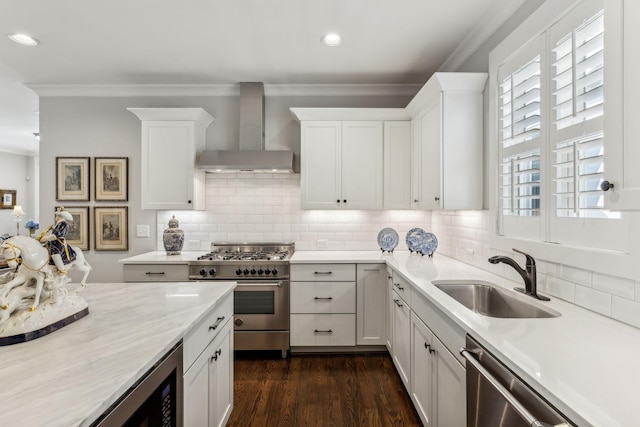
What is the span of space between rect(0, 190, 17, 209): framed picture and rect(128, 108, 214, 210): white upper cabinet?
22.6 feet

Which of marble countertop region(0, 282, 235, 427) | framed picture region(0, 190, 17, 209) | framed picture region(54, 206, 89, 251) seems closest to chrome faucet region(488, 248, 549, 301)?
marble countertop region(0, 282, 235, 427)

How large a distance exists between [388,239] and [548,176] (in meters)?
1.71

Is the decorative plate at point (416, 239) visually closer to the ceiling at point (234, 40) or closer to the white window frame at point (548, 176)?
the white window frame at point (548, 176)

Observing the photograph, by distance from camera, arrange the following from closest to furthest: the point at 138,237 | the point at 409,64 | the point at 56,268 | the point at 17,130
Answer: the point at 56,268
the point at 409,64
the point at 138,237
the point at 17,130

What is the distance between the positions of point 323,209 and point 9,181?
856 cm

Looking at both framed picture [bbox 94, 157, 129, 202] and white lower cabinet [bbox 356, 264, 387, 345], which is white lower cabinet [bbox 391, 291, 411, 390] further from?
framed picture [bbox 94, 157, 129, 202]

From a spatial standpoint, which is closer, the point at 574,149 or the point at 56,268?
Result: the point at 56,268

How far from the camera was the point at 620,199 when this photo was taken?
0.88 m

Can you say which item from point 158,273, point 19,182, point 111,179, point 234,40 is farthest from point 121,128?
point 19,182

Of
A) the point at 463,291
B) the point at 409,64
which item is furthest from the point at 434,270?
the point at 409,64

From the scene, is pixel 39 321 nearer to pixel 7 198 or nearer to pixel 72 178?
pixel 72 178

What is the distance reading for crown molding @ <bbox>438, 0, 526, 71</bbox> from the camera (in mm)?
2055

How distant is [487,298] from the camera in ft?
6.40

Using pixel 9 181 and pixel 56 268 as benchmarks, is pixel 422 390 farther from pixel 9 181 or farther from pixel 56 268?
pixel 9 181
